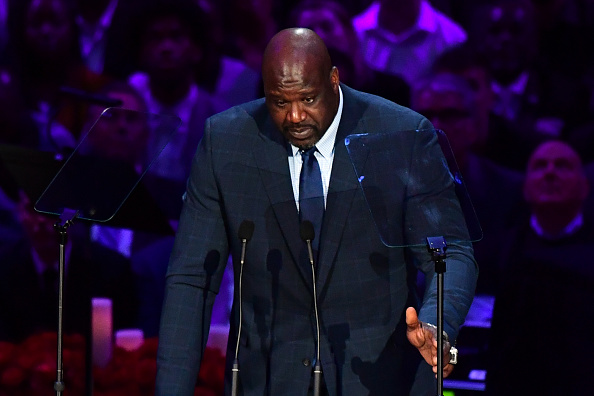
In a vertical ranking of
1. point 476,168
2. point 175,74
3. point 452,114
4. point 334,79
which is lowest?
point 334,79

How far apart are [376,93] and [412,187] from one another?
2.63m

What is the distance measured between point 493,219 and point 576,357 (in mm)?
807

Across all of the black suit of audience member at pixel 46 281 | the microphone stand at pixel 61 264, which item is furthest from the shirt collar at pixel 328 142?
the black suit of audience member at pixel 46 281

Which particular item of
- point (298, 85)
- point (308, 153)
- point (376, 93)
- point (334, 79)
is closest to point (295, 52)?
point (298, 85)

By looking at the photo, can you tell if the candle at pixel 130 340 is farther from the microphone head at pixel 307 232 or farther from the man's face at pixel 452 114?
the microphone head at pixel 307 232

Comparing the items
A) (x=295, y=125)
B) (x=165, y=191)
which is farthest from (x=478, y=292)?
(x=295, y=125)

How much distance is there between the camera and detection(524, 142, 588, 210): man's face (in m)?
5.01

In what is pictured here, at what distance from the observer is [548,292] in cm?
504

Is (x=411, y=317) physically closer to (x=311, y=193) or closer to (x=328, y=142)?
(x=311, y=193)

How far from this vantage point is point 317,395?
7.73 ft

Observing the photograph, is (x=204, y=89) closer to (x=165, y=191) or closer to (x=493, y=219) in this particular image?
(x=165, y=191)

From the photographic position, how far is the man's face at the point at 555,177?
16.4 feet

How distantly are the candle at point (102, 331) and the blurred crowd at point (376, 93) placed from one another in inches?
2.2

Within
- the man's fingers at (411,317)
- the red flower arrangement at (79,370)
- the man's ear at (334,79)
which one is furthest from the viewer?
the red flower arrangement at (79,370)
